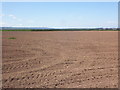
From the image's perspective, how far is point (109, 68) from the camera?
6969 mm

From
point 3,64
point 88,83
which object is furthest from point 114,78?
point 3,64

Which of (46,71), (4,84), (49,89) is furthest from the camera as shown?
(46,71)

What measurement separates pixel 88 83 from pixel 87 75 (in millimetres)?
795

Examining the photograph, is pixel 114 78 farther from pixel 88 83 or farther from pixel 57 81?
pixel 57 81

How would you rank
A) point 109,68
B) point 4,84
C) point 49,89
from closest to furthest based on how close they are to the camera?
1. point 49,89
2. point 4,84
3. point 109,68

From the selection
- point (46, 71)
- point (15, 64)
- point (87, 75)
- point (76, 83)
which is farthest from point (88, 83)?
point (15, 64)

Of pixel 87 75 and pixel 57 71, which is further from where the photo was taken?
pixel 57 71

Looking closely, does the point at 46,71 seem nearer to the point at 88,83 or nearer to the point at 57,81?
the point at 57,81

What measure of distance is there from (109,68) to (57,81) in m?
2.69

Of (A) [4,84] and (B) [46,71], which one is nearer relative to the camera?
(A) [4,84]

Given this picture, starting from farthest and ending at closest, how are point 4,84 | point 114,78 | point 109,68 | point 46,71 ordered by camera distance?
1. point 109,68
2. point 46,71
3. point 114,78
4. point 4,84

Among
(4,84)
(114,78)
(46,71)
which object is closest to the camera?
(4,84)

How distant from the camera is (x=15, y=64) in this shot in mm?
7371

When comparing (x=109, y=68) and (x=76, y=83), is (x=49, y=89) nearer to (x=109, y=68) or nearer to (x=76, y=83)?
(x=76, y=83)
